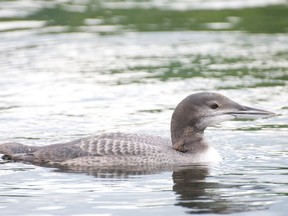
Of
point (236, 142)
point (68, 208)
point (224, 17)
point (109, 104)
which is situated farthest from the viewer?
point (224, 17)

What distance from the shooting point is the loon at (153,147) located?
1260cm

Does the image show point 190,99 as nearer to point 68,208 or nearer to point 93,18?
point 68,208

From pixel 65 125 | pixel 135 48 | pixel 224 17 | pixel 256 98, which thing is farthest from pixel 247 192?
pixel 224 17

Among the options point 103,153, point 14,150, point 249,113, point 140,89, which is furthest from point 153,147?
point 140,89

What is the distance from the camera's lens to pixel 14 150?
12812 mm

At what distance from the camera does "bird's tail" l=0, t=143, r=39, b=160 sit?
1280cm

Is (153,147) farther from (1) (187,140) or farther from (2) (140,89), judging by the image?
(2) (140,89)

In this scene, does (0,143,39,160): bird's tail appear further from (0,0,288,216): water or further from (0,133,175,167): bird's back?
(0,0,288,216): water

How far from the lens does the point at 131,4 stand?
24125mm

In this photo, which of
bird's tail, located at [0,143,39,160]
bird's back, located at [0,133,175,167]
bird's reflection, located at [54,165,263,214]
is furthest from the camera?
bird's tail, located at [0,143,39,160]

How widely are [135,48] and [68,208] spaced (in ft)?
32.2

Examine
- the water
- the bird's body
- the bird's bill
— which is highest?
the bird's bill

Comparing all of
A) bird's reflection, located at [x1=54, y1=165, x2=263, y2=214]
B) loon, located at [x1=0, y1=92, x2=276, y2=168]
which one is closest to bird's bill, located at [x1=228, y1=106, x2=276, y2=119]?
loon, located at [x1=0, y1=92, x2=276, y2=168]

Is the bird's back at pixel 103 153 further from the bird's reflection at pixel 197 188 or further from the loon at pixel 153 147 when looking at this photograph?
the bird's reflection at pixel 197 188
